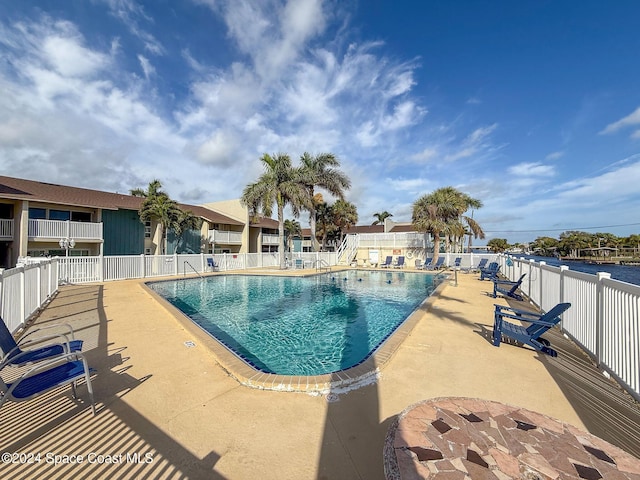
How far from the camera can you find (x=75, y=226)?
16.8 metres

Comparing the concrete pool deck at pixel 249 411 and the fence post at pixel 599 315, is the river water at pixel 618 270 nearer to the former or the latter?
the fence post at pixel 599 315

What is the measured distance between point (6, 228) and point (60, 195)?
11.1ft

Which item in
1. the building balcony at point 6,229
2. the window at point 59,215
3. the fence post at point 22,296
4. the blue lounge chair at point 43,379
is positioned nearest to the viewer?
the blue lounge chair at point 43,379

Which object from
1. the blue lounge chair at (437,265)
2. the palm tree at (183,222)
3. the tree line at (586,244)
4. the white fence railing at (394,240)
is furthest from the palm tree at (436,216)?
the tree line at (586,244)

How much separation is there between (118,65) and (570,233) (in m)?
103

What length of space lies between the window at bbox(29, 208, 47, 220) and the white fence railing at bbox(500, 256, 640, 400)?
24.8 m

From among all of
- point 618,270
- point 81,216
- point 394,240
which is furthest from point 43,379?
point 618,270

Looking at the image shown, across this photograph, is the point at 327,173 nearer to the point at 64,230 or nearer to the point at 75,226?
the point at 75,226

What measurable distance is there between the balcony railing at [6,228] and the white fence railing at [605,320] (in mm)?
24041

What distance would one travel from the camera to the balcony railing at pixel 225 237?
2509 cm

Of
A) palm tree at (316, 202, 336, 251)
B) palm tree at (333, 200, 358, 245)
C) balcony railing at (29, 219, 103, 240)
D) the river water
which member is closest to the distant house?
balcony railing at (29, 219, 103, 240)

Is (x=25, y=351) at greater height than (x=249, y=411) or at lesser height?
greater

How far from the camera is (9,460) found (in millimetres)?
2244

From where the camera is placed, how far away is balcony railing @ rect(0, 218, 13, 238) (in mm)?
14883
